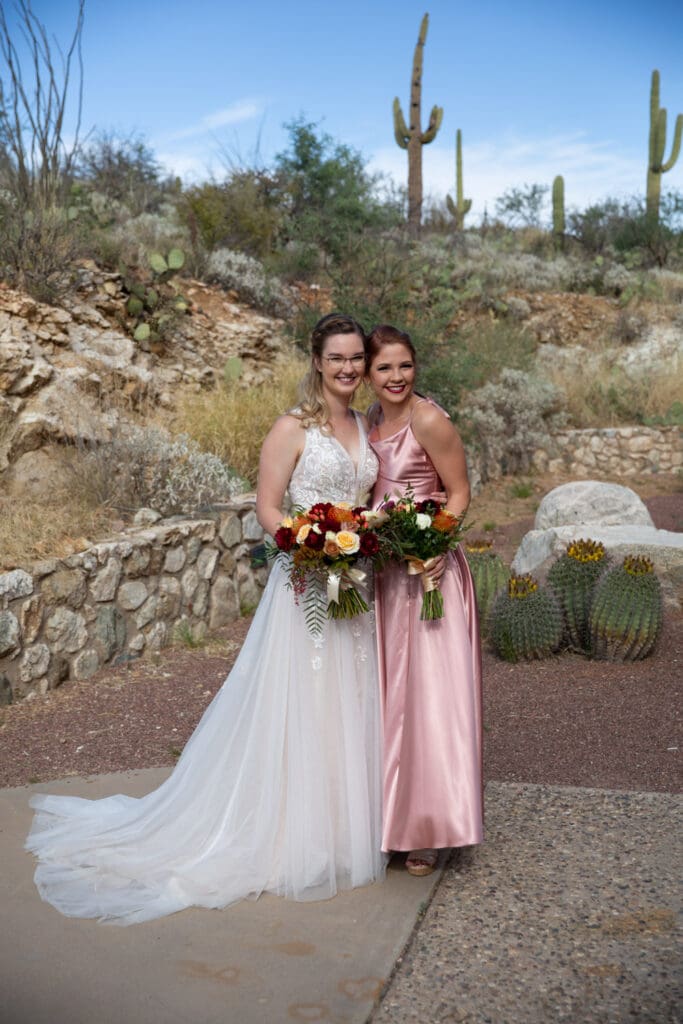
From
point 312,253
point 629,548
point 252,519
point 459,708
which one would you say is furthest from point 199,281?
point 459,708

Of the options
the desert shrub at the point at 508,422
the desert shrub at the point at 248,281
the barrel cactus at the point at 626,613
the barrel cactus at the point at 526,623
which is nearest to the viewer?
the barrel cactus at the point at 626,613

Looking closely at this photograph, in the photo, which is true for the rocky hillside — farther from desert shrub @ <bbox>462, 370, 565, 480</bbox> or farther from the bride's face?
the bride's face

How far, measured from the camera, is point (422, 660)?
369 cm

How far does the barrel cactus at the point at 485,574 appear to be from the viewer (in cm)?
746

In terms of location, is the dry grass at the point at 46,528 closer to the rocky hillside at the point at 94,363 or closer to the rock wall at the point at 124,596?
the rock wall at the point at 124,596

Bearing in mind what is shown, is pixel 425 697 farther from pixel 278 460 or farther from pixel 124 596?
pixel 124 596

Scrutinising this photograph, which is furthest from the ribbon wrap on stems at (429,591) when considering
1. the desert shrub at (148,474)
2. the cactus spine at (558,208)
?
the cactus spine at (558,208)

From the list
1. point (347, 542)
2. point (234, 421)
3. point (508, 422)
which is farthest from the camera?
point (508, 422)

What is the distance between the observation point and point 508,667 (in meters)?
6.71

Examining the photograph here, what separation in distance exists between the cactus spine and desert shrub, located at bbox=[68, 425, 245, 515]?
17361mm

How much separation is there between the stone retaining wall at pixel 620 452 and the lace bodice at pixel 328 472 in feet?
32.5

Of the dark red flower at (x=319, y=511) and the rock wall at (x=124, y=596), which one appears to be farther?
the rock wall at (x=124, y=596)

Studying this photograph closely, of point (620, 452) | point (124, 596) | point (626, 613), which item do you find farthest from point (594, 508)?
point (124, 596)

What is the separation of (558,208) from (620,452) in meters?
12.4
